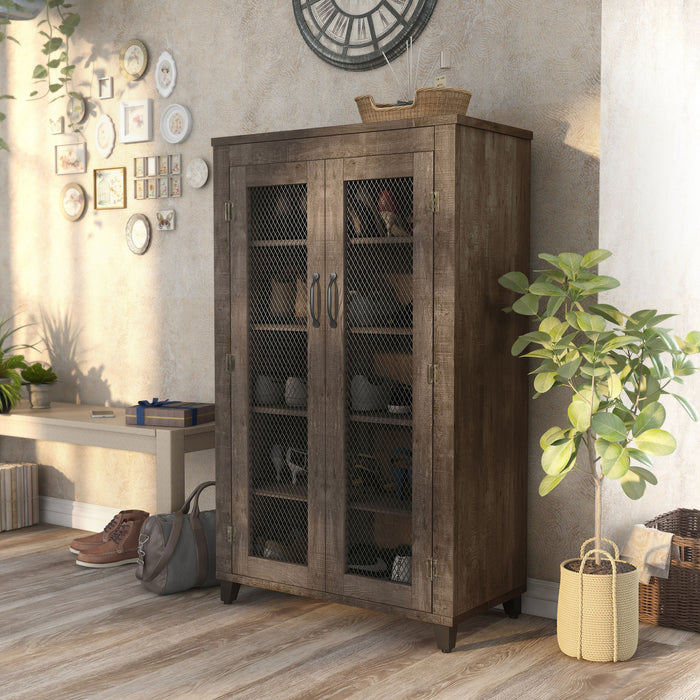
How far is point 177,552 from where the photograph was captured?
3.68 meters

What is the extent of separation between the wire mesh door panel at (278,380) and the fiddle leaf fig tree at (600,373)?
29.6 inches

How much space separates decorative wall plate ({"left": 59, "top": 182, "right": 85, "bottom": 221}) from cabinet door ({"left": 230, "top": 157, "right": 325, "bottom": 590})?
5.19ft

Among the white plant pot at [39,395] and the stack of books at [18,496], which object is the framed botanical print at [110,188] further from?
the stack of books at [18,496]

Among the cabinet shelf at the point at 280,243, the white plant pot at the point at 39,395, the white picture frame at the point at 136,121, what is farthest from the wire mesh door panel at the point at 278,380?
the white plant pot at the point at 39,395

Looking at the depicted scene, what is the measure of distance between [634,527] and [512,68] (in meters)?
1.71

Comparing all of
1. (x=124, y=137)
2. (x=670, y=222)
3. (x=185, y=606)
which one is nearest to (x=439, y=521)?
(x=185, y=606)

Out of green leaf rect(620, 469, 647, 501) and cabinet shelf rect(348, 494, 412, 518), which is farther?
cabinet shelf rect(348, 494, 412, 518)

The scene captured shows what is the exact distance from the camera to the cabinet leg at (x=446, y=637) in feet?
10.1

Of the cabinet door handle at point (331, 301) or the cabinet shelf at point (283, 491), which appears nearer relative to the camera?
the cabinet door handle at point (331, 301)

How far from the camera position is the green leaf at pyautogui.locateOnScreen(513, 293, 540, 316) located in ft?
9.89

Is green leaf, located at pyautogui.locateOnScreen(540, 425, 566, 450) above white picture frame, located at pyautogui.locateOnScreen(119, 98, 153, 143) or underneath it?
underneath

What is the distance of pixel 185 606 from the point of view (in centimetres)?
356

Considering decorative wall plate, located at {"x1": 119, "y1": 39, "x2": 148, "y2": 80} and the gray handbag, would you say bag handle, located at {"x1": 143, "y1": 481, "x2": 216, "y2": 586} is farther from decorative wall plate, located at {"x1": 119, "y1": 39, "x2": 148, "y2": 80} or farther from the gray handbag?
decorative wall plate, located at {"x1": 119, "y1": 39, "x2": 148, "y2": 80}

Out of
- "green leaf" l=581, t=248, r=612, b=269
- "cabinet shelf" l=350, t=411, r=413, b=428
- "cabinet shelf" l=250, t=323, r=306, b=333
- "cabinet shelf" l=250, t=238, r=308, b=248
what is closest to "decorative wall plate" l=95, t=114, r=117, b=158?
"cabinet shelf" l=250, t=238, r=308, b=248
